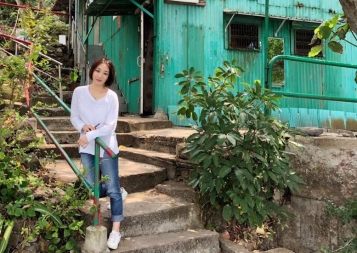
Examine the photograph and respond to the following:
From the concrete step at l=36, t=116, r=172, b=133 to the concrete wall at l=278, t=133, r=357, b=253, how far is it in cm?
285

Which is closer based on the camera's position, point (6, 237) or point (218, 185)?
point (6, 237)

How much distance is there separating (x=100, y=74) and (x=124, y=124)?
9.48 feet

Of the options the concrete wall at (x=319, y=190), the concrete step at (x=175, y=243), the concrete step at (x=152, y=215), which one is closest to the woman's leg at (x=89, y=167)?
the concrete step at (x=152, y=215)

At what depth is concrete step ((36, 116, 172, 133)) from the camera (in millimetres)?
5543

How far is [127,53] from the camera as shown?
872cm

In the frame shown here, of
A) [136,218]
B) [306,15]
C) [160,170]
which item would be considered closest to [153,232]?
[136,218]

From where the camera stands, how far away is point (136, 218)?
3.34 m

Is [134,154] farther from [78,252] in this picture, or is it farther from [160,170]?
[78,252]

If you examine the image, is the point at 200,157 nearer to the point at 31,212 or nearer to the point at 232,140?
the point at 232,140

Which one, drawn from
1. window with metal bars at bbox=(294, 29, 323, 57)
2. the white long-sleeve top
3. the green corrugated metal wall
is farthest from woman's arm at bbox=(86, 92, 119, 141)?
window with metal bars at bbox=(294, 29, 323, 57)

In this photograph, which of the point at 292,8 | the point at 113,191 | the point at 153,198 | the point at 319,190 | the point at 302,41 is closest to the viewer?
the point at 113,191

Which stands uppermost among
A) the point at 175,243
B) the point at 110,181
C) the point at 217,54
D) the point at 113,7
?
the point at 113,7

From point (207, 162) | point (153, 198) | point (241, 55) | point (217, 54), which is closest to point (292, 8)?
point (241, 55)

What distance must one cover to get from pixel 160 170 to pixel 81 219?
1.31 meters
